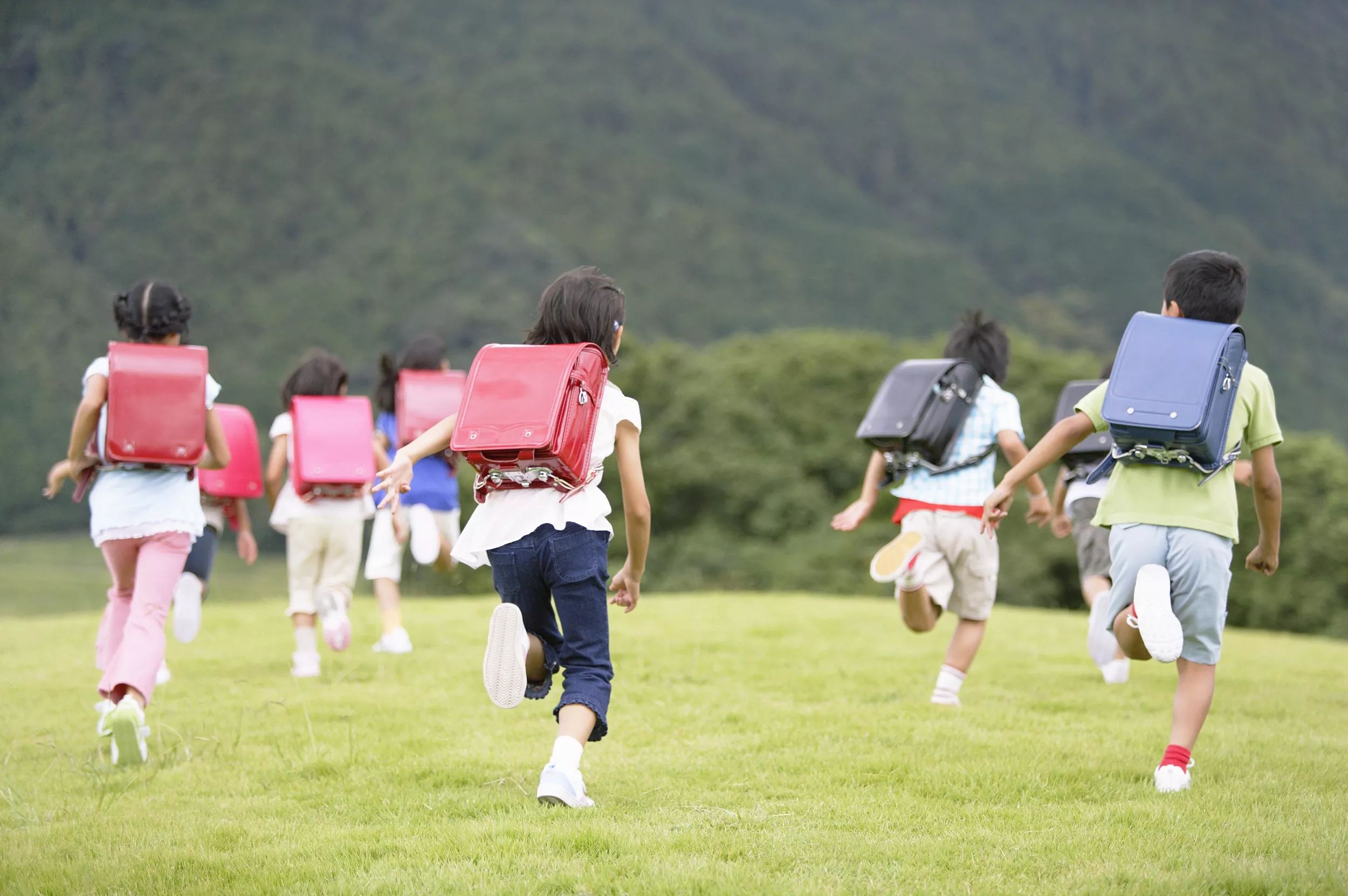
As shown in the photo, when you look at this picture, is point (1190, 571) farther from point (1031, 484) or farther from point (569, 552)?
point (569, 552)

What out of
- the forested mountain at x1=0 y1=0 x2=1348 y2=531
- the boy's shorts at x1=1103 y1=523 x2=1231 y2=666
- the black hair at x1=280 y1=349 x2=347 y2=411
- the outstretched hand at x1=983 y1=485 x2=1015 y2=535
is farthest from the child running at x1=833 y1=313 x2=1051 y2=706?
the forested mountain at x1=0 y1=0 x2=1348 y2=531

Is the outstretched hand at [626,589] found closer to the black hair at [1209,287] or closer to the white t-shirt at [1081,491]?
the black hair at [1209,287]

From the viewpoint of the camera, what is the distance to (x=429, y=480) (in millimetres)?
10789

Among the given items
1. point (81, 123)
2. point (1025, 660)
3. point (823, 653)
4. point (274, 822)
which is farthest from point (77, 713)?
point (81, 123)

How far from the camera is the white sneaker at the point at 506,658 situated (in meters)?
4.91

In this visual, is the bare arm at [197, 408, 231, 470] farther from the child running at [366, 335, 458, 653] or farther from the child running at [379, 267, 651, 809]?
the child running at [366, 335, 458, 653]

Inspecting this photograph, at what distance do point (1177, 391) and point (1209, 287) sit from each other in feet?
1.96

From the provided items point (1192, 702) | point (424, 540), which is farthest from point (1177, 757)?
point (424, 540)

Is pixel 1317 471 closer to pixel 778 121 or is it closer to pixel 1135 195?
pixel 1135 195

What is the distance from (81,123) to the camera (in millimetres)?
91812

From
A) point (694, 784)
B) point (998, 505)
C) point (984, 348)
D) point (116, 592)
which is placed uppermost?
point (984, 348)

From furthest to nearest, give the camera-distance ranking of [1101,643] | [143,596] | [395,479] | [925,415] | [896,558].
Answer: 1. [1101,643]
2. [925,415]
3. [896,558]
4. [143,596]
5. [395,479]

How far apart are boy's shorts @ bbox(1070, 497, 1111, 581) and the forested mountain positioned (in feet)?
197

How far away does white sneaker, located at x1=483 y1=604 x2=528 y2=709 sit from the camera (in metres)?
4.91
